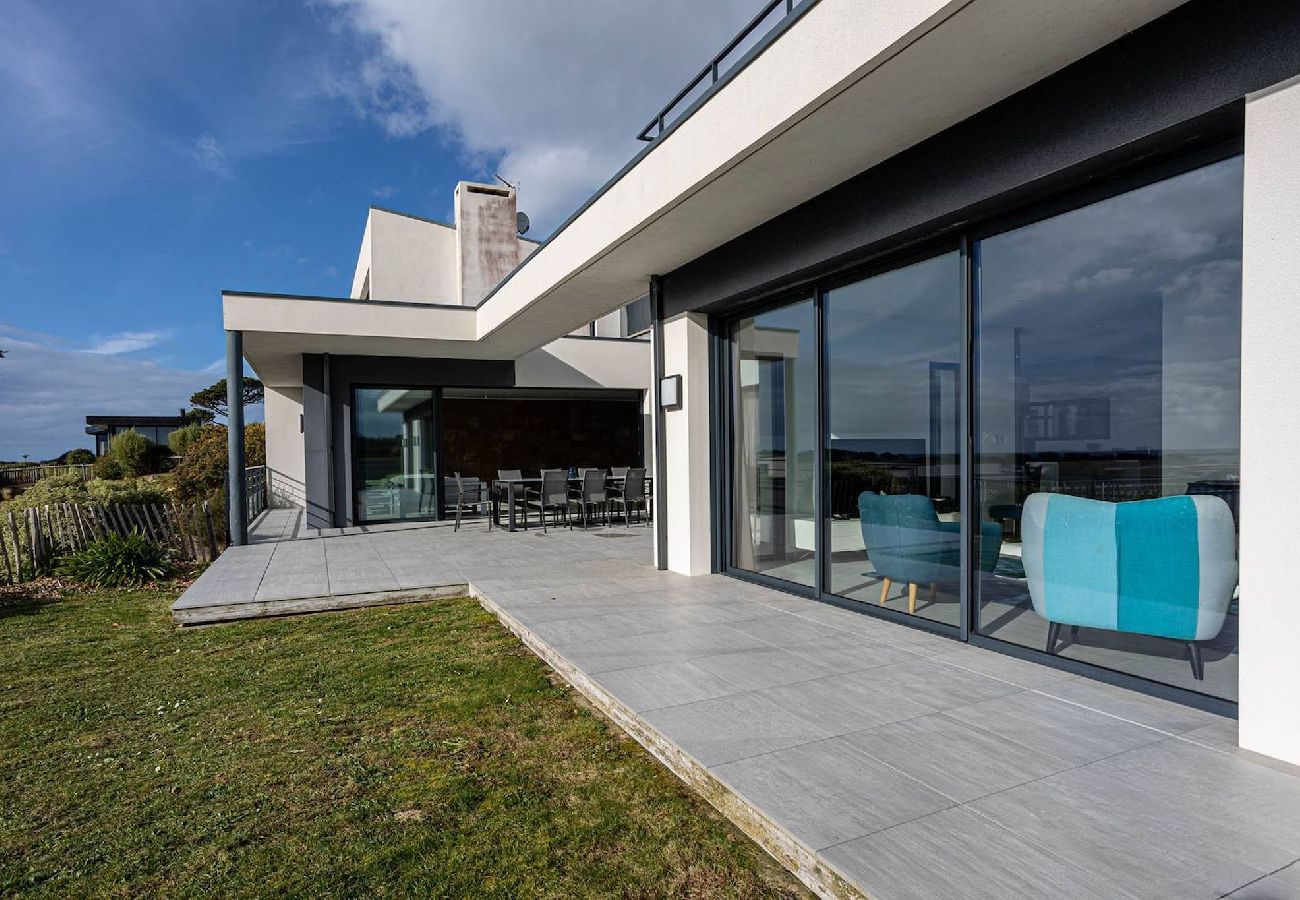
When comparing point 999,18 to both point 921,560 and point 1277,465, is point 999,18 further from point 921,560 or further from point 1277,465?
point 921,560

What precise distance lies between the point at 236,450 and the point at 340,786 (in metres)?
7.43

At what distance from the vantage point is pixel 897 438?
4.50 metres

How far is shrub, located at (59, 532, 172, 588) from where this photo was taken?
786cm

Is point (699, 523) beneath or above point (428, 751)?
above

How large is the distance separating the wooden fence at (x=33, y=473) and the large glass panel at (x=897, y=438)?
24714 mm

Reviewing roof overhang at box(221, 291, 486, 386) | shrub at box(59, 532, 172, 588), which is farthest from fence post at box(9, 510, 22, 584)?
roof overhang at box(221, 291, 486, 386)

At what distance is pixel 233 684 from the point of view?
13.9 feet

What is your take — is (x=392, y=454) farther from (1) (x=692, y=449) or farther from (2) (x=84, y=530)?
(1) (x=692, y=449)

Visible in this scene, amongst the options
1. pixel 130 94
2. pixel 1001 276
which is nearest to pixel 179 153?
pixel 130 94

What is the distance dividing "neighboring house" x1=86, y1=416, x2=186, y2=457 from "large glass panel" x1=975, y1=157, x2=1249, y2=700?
4021 cm

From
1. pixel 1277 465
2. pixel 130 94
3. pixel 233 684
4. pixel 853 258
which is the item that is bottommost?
pixel 233 684

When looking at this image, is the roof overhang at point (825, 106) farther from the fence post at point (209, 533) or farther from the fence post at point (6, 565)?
the fence post at point (6, 565)

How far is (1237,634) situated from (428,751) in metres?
3.29

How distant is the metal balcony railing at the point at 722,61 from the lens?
13.1ft
